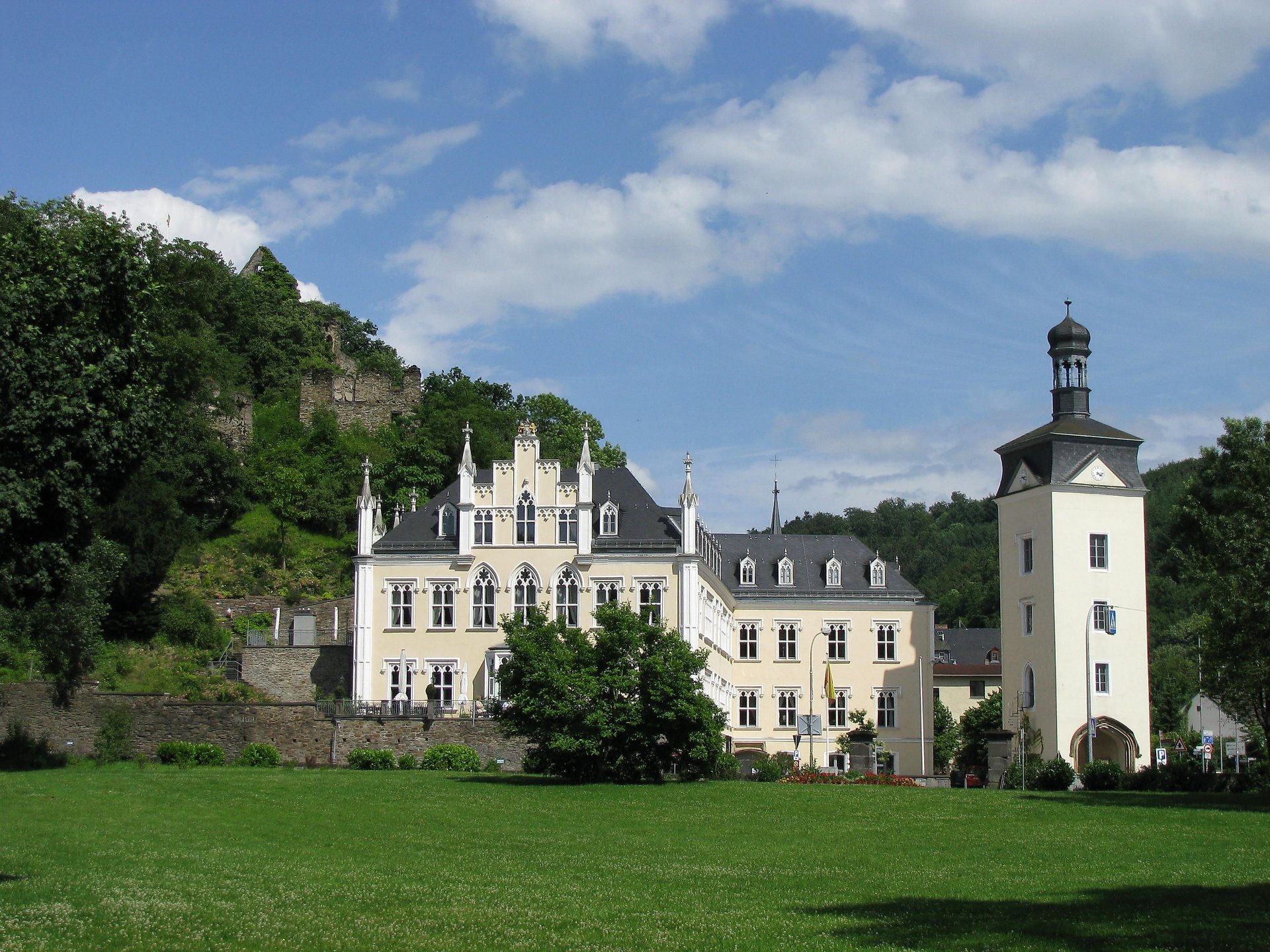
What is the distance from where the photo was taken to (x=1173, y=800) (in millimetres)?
38875

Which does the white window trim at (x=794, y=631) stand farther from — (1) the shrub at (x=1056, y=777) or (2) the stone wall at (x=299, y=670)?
(1) the shrub at (x=1056, y=777)

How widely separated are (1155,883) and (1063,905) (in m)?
2.83

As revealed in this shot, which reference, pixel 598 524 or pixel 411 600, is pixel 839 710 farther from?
pixel 411 600

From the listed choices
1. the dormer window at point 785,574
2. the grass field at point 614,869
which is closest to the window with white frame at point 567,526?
the dormer window at point 785,574

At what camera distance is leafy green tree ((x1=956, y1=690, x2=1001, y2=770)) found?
82.7 m

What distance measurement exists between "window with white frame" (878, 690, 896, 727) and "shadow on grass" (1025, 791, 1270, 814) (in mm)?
31729

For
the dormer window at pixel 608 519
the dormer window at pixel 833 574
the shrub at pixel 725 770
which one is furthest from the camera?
the dormer window at pixel 833 574

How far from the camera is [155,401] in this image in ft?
76.7

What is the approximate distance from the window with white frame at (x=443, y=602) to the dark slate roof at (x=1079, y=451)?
25.4 meters

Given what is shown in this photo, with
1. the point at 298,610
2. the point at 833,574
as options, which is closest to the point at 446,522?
the point at 298,610

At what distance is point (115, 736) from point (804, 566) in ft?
128

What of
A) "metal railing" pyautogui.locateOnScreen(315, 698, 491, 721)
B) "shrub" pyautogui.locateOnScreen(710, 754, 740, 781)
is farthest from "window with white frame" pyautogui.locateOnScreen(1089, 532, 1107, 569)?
"metal railing" pyautogui.locateOnScreen(315, 698, 491, 721)

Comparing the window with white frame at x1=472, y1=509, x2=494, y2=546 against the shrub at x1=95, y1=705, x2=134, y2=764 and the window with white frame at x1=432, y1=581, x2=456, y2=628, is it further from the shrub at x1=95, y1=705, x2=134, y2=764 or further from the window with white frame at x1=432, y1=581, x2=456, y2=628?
the shrub at x1=95, y1=705, x2=134, y2=764

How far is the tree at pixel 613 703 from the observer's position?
133ft
